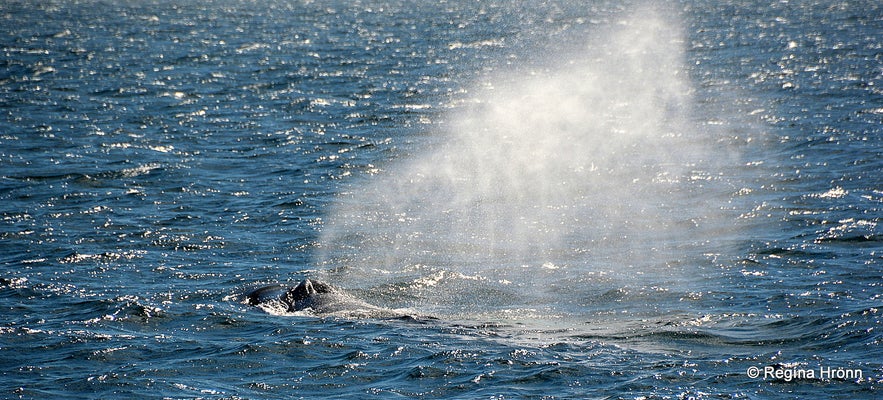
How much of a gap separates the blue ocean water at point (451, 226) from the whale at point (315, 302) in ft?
1.24

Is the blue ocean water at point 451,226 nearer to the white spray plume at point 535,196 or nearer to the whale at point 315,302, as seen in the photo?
the white spray plume at point 535,196

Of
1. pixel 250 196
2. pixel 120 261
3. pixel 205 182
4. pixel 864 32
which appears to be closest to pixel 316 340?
pixel 120 261

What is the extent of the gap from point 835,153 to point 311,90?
28.6 m

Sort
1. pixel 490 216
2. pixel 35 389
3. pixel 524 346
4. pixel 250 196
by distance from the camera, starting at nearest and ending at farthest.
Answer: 1. pixel 35 389
2. pixel 524 346
3. pixel 490 216
4. pixel 250 196

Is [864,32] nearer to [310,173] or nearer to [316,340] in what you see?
[310,173]

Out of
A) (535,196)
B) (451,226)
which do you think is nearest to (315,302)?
(451,226)

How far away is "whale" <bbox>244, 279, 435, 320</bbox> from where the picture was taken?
905 inches

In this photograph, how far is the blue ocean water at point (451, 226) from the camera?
19.8 meters

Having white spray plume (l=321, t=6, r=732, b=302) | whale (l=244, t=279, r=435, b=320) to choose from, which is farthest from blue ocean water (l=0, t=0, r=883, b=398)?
whale (l=244, t=279, r=435, b=320)

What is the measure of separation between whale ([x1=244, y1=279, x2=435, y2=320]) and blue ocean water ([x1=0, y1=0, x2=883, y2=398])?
377mm

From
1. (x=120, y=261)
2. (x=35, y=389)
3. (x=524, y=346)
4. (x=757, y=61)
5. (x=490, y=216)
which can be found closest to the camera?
(x=35, y=389)

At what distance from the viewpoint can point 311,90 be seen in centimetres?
5791

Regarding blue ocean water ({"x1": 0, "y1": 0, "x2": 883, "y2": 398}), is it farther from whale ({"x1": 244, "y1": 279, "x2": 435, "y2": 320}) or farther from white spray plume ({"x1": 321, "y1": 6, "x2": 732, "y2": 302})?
whale ({"x1": 244, "y1": 279, "x2": 435, "y2": 320})

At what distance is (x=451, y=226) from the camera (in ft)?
101
